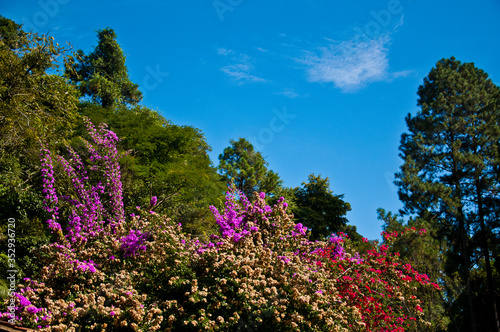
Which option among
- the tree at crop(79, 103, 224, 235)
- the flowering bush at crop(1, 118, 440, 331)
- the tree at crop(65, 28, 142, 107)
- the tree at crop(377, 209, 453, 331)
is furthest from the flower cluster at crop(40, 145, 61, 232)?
the tree at crop(65, 28, 142, 107)

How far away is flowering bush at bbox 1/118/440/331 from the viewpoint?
5.16m

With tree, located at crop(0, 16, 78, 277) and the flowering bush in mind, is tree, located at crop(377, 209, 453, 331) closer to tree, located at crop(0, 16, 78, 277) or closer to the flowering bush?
the flowering bush

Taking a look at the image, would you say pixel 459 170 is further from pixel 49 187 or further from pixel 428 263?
pixel 49 187

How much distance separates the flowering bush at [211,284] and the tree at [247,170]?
57.7ft

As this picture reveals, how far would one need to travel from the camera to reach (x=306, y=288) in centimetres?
554

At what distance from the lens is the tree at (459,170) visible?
18484mm

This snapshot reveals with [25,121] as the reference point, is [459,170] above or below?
above

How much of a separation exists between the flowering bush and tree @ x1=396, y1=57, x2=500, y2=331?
12.0 m

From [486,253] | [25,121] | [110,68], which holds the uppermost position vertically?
[110,68]

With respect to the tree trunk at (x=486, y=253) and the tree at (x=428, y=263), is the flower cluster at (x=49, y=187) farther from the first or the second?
the tree trunk at (x=486, y=253)

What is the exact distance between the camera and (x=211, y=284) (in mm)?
5457

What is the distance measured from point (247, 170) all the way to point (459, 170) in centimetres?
1346

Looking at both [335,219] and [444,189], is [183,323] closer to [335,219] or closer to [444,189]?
[444,189]

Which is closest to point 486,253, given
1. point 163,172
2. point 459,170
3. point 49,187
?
point 459,170
